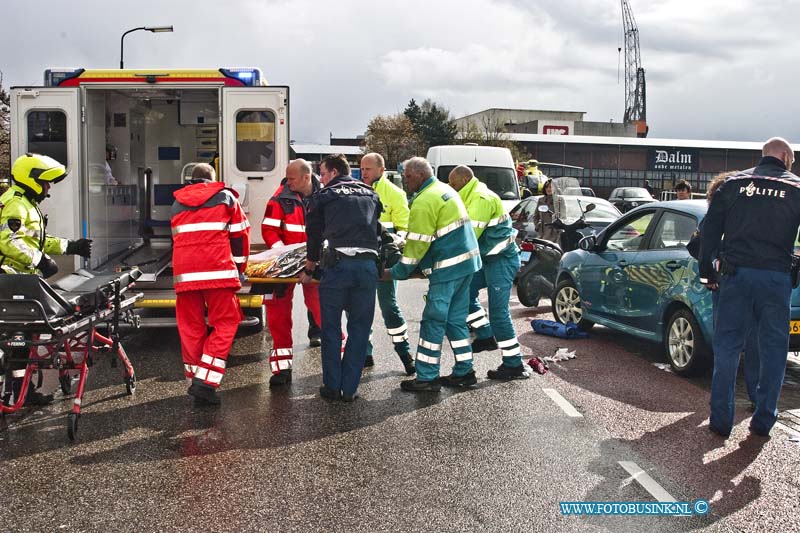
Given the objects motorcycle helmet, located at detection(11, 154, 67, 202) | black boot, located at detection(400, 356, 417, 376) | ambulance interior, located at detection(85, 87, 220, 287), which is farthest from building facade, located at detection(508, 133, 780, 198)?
motorcycle helmet, located at detection(11, 154, 67, 202)

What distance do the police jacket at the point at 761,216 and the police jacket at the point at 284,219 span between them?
12.8 ft

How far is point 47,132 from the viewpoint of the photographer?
9.96 metres

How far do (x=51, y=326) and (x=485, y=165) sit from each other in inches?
618

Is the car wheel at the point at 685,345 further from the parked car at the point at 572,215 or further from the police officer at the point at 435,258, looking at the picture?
the parked car at the point at 572,215

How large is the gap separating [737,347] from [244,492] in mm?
3620

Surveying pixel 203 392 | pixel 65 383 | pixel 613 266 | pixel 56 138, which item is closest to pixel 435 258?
pixel 203 392

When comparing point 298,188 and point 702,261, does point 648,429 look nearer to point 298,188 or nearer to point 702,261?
point 702,261

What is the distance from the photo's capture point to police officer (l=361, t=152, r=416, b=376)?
26.7 ft

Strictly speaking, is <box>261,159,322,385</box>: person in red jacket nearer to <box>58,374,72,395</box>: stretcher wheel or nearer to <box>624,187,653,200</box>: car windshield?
<box>58,374,72,395</box>: stretcher wheel

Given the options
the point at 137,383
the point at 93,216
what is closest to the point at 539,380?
the point at 137,383

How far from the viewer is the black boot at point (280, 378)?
25.0ft

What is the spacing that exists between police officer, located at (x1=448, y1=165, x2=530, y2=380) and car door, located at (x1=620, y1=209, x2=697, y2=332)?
1410mm

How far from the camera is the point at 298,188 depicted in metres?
8.27

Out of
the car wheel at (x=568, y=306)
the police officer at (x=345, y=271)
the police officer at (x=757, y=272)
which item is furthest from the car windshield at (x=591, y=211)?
the police officer at (x=757, y=272)
